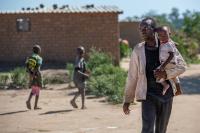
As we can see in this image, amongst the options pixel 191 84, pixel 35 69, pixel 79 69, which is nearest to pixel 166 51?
pixel 79 69

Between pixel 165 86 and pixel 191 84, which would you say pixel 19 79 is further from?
pixel 165 86

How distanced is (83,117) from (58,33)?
42.7 ft

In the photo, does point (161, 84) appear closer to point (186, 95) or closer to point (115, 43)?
point (186, 95)

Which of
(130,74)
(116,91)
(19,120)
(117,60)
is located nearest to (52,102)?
(116,91)

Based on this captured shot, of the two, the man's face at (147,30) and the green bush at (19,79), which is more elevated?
Answer: the man's face at (147,30)

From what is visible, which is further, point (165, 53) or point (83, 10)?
point (83, 10)

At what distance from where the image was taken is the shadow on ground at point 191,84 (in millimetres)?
15367

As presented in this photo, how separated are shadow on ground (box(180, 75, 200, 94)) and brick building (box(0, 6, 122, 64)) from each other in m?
4.40

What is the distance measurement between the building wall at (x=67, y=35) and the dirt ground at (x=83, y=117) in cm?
832

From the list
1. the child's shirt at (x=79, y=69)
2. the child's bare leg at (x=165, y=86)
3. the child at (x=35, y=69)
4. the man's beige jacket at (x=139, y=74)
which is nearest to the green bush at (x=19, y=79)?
the child at (x=35, y=69)

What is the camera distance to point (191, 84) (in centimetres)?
1745

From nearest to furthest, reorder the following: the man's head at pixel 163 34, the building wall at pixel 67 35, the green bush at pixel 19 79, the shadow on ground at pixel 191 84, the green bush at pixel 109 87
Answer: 1. the man's head at pixel 163 34
2. the green bush at pixel 109 87
3. the shadow on ground at pixel 191 84
4. the green bush at pixel 19 79
5. the building wall at pixel 67 35

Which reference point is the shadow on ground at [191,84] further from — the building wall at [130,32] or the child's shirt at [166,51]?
the building wall at [130,32]

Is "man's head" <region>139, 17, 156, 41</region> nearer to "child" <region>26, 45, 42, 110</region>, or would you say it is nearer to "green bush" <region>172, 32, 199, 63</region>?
"child" <region>26, 45, 42, 110</region>
